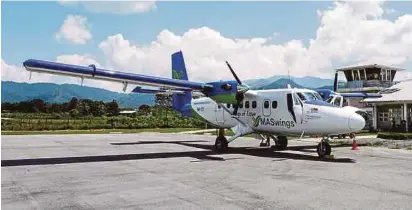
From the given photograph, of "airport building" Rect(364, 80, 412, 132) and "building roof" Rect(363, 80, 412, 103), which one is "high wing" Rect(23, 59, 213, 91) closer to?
"building roof" Rect(363, 80, 412, 103)

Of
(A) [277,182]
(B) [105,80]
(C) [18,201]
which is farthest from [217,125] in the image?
(C) [18,201]

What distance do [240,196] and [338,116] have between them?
7.85 m

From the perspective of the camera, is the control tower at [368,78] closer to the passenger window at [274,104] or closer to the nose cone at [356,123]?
the passenger window at [274,104]

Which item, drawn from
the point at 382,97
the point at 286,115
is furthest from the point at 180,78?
the point at 382,97

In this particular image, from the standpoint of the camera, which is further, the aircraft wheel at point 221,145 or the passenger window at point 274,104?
the aircraft wheel at point 221,145

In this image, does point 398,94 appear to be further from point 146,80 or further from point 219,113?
point 146,80

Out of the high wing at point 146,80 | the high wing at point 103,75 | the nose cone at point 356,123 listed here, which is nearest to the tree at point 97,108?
the high wing at point 146,80

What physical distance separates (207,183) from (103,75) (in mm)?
7706

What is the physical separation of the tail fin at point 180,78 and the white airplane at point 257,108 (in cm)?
238

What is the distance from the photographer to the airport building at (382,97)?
32625mm

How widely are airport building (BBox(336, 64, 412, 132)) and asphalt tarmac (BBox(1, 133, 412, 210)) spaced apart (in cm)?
1173

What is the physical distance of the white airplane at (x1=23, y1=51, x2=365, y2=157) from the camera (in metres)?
14.8

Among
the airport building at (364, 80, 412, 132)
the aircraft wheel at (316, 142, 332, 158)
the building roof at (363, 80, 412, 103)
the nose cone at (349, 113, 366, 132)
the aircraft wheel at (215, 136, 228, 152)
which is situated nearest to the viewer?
the nose cone at (349, 113, 366, 132)

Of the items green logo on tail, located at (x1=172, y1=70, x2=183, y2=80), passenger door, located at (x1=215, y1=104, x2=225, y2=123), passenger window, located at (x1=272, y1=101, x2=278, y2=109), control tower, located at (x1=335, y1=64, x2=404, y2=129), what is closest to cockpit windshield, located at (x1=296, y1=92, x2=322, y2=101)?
passenger window, located at (x1=272, y1=101, x2=278, y2=109)
